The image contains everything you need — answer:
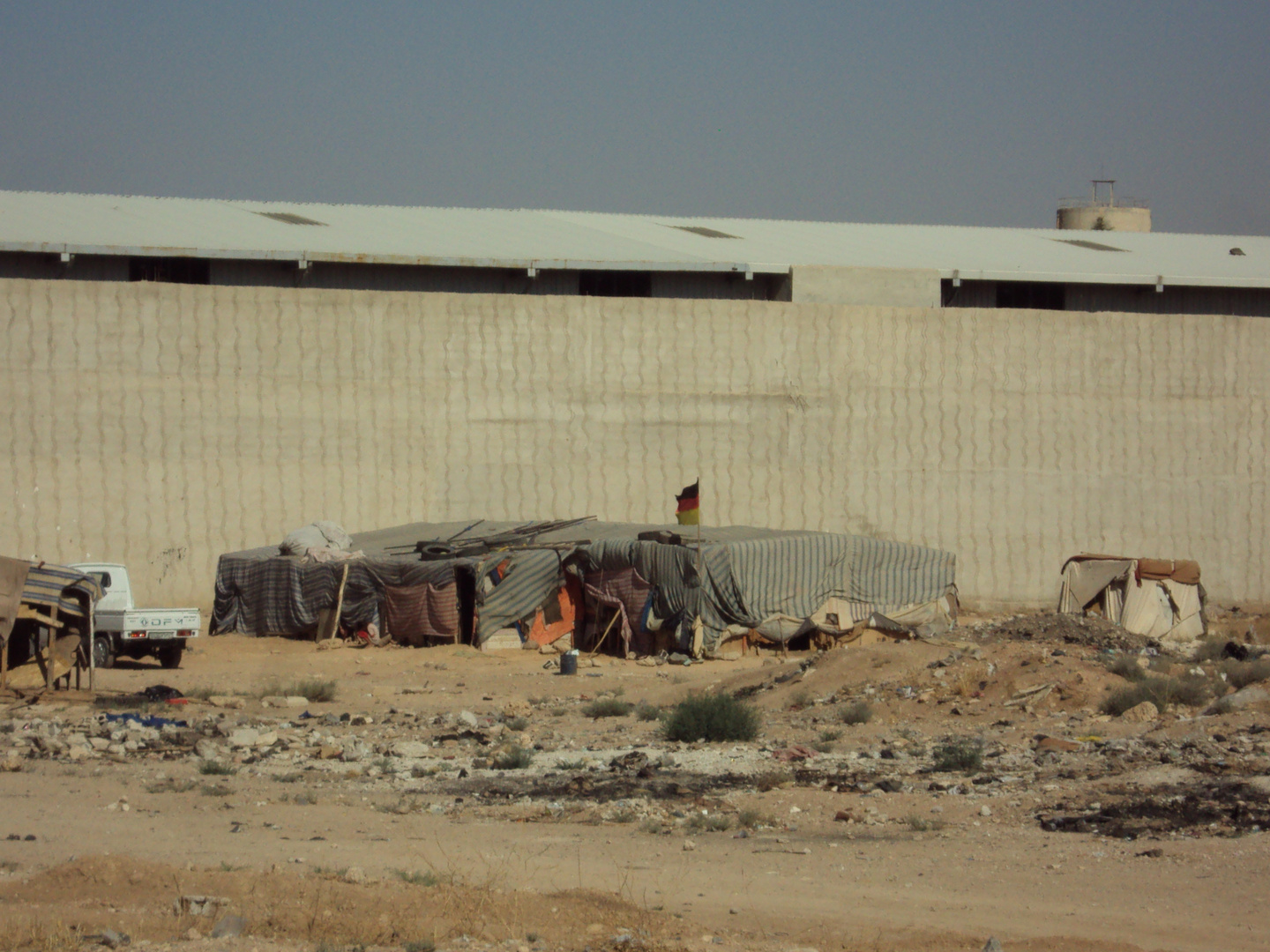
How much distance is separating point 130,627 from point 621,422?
39.4ft

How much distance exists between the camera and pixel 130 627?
72.2ft

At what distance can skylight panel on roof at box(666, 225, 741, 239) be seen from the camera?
37.7 m

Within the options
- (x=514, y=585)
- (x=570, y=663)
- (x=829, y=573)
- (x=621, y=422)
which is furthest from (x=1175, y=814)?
(x=621, y=422)

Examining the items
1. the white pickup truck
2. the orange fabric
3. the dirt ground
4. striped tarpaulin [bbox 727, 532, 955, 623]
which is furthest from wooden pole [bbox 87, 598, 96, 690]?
striped tarpaulin [bbox 727, 532, 955, 623]

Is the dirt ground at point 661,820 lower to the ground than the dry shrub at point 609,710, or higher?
higher

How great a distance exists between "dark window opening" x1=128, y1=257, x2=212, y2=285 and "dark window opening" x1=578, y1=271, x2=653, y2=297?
8.26 m

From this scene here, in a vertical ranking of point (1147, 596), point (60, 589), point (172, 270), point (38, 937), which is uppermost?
point (172, 270)

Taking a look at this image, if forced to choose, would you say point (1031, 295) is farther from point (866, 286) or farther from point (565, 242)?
point (565, 242)

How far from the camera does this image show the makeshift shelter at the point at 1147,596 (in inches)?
1021

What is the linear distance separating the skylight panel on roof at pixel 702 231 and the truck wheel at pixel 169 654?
63.0 feet

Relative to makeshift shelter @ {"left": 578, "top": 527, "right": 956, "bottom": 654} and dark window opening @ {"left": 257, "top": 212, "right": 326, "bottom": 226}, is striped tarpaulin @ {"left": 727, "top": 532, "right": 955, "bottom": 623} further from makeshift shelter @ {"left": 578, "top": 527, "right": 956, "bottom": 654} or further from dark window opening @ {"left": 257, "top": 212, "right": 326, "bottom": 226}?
dark window opening @ {"left": 257, "top": 212, "right": 326, "bottom": 226}

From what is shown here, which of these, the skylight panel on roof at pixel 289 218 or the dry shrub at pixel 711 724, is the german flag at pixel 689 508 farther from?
the skylight panel on roof at pixel 289 218

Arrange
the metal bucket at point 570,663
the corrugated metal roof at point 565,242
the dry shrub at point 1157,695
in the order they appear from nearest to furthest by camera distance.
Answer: the dry shrub at point 1157,695 < the metal bucket at point 570,663 < the corrugated metal roof at point 565,242

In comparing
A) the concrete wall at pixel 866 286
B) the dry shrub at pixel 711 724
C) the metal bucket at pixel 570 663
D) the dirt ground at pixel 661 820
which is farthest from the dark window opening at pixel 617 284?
the dry shrub at pixel 711 724
